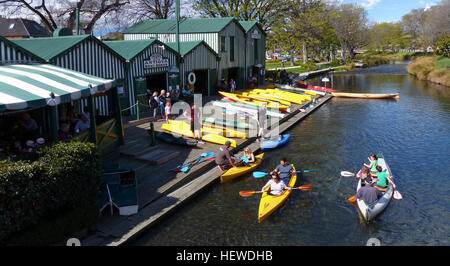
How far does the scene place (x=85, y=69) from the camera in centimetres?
1714

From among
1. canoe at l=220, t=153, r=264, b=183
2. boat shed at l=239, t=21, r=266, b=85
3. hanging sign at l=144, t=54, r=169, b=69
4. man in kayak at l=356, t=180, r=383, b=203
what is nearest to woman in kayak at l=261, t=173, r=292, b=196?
canoe at l=220, t=153, r=264, b=183

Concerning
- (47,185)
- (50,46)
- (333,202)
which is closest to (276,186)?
(333,202)

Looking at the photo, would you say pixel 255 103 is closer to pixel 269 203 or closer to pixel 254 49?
pixel 254 49

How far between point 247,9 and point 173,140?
30993 mm

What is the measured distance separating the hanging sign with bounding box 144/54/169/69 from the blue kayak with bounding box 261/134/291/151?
323 inches

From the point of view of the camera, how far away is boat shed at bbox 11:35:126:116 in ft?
51.8

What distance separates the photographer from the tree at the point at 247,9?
43.8 metres

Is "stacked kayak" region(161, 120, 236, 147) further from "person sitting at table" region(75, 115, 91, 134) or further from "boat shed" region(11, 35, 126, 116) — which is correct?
"person sitting at table" region(75, 115, 91, 134)

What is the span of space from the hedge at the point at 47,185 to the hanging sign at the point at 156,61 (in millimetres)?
12729

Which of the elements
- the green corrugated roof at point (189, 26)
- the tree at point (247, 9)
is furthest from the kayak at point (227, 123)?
the tree at point (247, 9)

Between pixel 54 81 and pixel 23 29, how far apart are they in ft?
166

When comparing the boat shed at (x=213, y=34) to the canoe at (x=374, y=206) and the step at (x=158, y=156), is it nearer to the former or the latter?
the step at (x=158, y=156)
